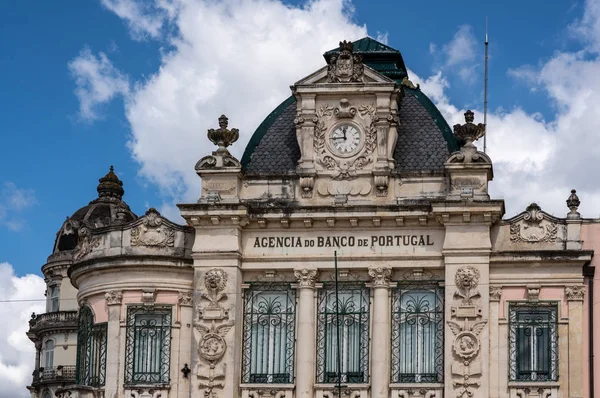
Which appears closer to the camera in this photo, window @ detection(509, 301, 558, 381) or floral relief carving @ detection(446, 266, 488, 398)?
floral relief carving @ detection(446, 266, 488, 398)

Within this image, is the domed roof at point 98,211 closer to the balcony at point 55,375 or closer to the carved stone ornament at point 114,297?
the balcony at point 55,375

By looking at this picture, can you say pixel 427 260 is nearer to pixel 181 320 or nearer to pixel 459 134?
pixel 459 134

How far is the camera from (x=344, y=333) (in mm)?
44250

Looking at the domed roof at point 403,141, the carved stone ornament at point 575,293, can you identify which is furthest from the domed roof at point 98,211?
the carved stone ornament at point 575,293

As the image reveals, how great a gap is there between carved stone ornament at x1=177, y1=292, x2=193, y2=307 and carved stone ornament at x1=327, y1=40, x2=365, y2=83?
773 cm

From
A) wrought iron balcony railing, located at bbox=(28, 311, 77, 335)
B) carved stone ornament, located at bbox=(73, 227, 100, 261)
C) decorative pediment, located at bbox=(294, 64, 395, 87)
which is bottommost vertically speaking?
wrought iron balcony railing, located at bbox=(28, 311, 77, 335)

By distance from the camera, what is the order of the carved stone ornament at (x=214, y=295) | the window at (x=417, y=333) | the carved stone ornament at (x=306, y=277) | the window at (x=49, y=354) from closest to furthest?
the window at (x=417, y=333) < the carved stone ornament at (x=214, y=295) < the carved stone ornament at (x=306, y=277) < the window at (x=49, y=354)

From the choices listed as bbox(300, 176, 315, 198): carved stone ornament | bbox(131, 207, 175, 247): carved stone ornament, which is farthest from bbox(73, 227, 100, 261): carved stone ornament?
bbox(300, 176, 315, 198): carved stone ornament

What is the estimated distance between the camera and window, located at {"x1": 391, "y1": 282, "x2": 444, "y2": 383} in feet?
143

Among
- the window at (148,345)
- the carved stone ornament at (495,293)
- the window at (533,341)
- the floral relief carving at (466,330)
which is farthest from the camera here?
the window at (148,345)

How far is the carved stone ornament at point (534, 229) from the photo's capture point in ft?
144

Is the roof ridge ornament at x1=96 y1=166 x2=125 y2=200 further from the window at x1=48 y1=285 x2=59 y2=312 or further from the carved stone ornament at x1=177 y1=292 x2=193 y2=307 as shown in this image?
the carved stone ornament at x1=177 y1=292 x2=193 y2=307

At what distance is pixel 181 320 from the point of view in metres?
44.8

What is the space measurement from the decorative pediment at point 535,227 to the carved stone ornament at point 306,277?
→ 590cm
